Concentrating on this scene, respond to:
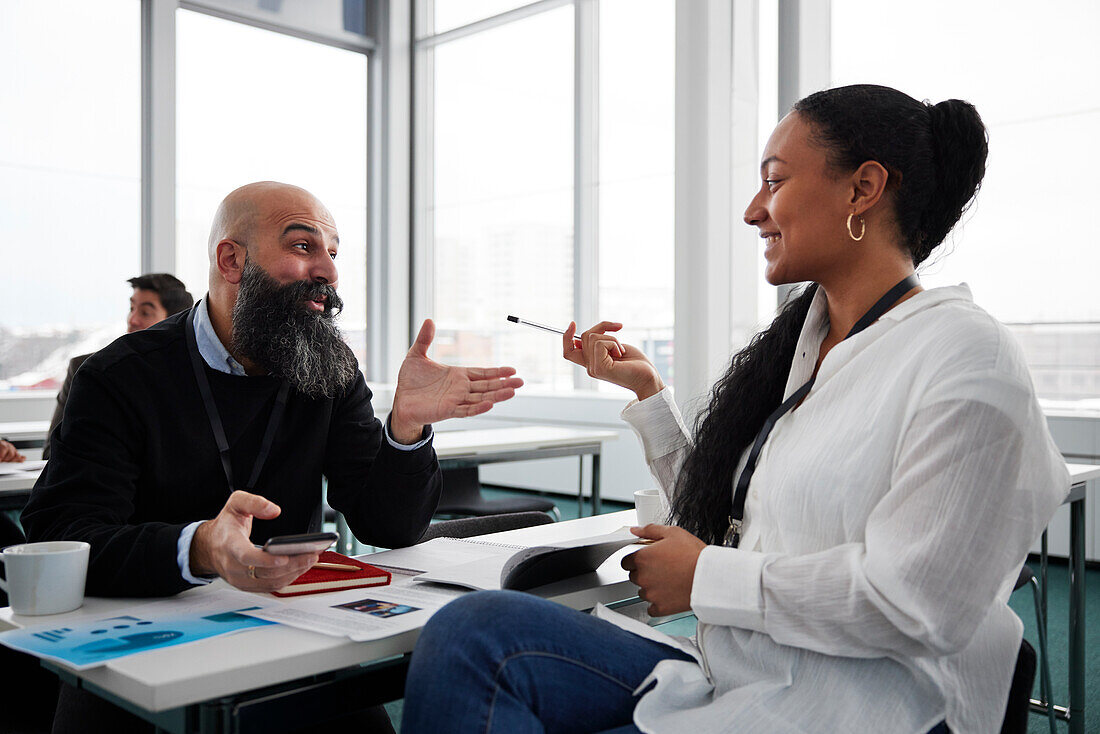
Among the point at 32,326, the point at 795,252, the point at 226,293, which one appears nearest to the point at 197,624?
the point at 226,293

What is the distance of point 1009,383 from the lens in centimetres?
107

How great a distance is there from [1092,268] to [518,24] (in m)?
4.40

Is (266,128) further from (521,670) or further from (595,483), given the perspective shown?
(521,670)

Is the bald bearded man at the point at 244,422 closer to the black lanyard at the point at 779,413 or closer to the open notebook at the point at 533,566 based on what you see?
the open notebook at the point at 533,566

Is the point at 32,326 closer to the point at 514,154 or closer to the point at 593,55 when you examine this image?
the point at 514,154

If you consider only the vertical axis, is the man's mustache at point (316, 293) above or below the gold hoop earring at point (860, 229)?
below

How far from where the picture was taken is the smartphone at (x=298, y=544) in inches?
43.2

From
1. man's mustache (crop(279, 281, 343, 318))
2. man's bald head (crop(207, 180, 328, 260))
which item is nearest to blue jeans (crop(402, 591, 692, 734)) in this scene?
man's mustache (crop(279, 281, 343, 318))

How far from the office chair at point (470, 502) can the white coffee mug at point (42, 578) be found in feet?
7.15

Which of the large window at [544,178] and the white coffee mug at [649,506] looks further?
Result: the large window at [544,178]

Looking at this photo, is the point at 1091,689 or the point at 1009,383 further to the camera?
the point at 1091,689

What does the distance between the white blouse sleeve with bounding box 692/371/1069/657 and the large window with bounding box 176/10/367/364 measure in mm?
5564

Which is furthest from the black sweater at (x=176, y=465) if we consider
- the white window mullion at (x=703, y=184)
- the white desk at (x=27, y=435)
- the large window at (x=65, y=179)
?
the large window at (x=65, y=179)

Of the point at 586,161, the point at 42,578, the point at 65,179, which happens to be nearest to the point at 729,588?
the point at 42,578
